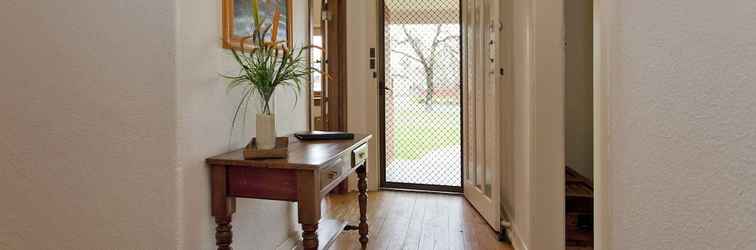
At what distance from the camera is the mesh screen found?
3982 millimetres

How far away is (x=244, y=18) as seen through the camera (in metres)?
1.85

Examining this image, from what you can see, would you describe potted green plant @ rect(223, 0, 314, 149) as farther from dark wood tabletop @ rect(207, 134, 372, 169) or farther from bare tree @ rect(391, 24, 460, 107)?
bare tree @ rect(391, 24, 460, 107)

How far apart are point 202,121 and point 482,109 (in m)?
2.08

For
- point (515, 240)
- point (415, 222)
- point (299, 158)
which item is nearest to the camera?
point (299, 158)

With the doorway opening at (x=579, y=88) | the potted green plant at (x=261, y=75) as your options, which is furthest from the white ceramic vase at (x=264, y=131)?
the doorway opening at (x=579, y=88)

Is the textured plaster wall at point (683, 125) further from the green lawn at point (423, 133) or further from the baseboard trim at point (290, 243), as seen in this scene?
the green lawn at point (423, 133)

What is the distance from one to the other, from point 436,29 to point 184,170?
2874 millimetres

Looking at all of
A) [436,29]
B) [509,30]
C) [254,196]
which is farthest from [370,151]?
[254,196]

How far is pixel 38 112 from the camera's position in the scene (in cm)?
159

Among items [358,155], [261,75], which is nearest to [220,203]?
[261,75]

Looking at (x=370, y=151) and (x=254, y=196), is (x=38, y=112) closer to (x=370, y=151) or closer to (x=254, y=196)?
(x=254, y=196)

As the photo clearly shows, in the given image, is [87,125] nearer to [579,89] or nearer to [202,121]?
[202,121]

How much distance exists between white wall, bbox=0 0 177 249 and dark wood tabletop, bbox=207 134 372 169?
206 mm

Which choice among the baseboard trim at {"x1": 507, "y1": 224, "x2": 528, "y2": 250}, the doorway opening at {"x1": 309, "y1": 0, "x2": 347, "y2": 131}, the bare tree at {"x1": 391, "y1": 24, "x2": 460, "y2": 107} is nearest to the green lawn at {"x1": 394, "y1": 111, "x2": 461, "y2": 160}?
the bare tree at {"x1": 391, "y1": 24, "x2": 460, "y2": 107}
